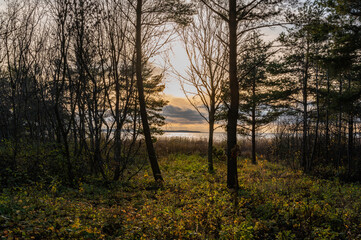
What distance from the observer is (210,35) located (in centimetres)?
1158

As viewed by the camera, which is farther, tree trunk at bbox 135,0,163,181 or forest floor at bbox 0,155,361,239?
tree trunk at bbox 135,0,163,181

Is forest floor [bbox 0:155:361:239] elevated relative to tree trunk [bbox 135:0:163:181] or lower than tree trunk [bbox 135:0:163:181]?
lower

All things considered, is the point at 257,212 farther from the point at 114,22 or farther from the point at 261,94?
the point at 261,94

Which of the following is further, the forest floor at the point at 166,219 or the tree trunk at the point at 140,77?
the tree trunk at the point at 140,77

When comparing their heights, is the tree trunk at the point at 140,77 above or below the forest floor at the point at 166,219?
above

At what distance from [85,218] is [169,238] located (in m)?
1.78

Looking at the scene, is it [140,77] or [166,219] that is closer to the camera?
[166,219]

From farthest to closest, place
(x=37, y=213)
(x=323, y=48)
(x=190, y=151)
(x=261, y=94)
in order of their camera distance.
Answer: (x=190, y=151), (x=261, y=94), (x=323, y=48), (x=37, y=213)

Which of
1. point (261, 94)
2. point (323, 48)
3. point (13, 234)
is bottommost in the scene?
point (13, 234)

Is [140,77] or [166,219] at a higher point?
[140,77]

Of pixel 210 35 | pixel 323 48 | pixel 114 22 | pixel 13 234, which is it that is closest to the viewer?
pixel 13 234

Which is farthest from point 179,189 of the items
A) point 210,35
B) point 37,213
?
point 210,35

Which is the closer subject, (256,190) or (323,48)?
(256,190)

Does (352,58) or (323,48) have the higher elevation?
(323,48)
